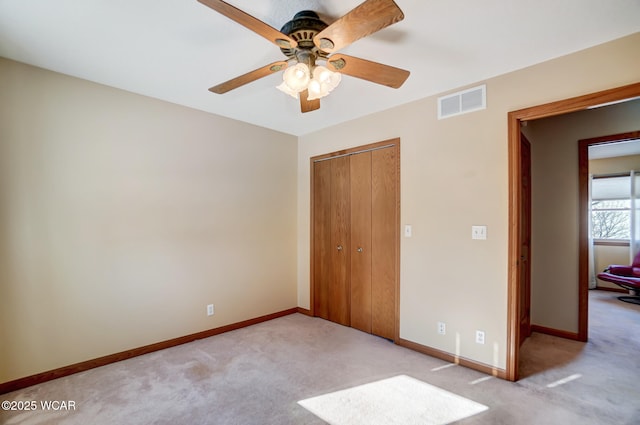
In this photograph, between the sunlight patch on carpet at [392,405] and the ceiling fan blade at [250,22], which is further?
the sunlight patch on carpet at [392,405]

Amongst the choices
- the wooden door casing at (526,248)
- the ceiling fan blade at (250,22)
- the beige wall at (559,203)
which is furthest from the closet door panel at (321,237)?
the beige wall at (559,203)

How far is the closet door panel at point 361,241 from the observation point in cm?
331

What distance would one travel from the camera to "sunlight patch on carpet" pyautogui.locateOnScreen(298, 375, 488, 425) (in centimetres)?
186

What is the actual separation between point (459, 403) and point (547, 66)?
8.38ft

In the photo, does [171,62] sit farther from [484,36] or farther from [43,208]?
[484,36]

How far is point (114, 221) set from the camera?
2590 mm

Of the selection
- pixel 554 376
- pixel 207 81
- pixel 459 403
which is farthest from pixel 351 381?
pixel 207 81

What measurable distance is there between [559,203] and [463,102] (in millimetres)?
1857

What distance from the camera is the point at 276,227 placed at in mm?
3873

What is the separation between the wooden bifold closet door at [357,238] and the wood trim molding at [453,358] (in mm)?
225

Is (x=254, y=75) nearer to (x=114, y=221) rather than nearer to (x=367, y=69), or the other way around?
(x=367, y=69)

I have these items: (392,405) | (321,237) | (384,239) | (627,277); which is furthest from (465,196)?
(627,277)

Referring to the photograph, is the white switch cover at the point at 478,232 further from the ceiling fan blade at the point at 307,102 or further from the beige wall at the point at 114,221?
the beige wall at the point at 114,221

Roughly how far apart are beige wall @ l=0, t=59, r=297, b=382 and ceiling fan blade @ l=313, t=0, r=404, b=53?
7.07ft
